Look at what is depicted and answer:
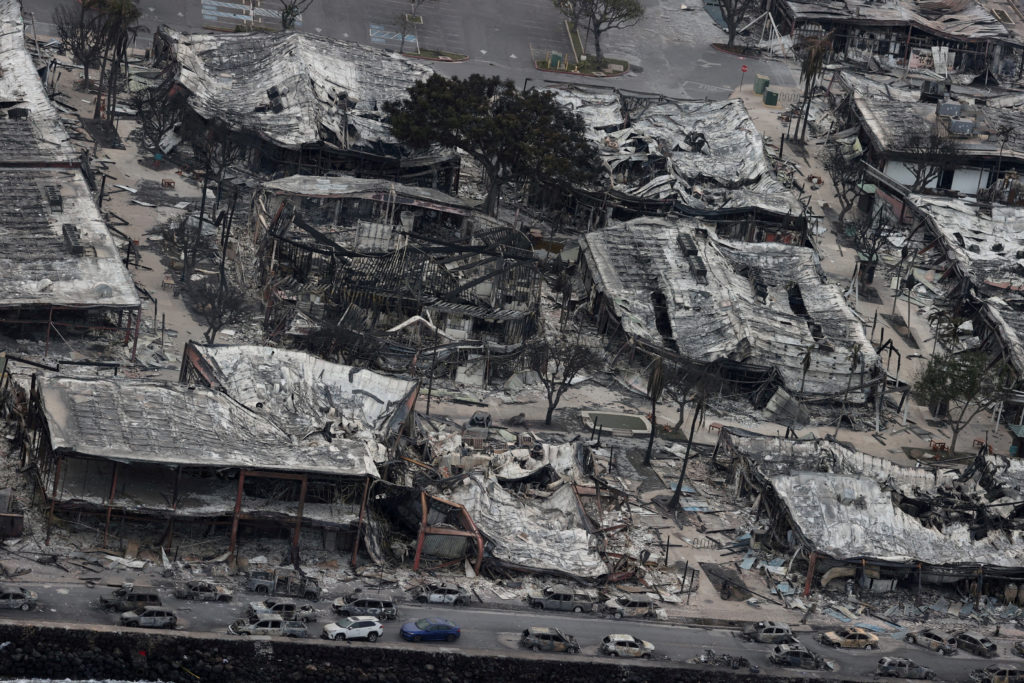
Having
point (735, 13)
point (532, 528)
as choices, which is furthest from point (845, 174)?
point (532, 528)

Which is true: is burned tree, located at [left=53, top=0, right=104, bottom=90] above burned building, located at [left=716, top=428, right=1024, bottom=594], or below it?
above

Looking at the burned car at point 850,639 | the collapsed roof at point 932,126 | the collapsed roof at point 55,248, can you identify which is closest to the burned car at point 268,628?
the burned car at point 850,639

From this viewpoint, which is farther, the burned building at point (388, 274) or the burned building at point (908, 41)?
the burned building at point (908, 41)

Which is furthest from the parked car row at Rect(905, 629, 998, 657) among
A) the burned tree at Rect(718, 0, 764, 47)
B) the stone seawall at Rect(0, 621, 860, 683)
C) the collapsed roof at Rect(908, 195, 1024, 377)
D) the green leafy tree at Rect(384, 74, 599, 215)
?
the burned tree at Rect(718, 0, 764, 47)

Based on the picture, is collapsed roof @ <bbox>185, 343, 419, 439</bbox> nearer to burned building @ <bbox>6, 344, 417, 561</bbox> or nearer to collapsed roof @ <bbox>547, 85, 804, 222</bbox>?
burned building @ <bbox>6, 344, 417, 561</bbox>

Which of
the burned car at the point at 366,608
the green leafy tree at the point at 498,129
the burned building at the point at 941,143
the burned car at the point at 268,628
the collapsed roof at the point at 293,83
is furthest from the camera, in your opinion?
the burned building at the point at 941,143

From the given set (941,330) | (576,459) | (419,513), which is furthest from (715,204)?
(419,513)

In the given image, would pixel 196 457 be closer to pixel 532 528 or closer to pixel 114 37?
pixel 532 528

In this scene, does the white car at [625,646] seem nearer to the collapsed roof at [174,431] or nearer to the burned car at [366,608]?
the burned car at [366,608]
